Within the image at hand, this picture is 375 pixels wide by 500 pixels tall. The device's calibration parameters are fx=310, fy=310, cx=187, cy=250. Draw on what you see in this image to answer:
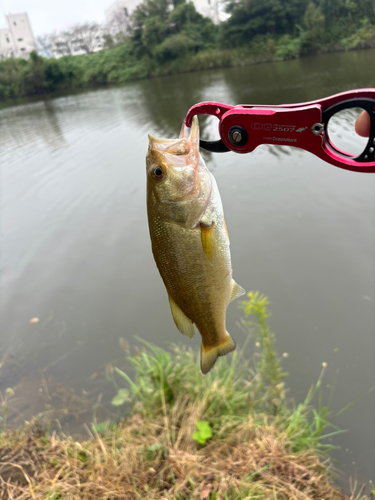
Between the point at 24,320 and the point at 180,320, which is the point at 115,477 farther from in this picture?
the point at 24,320

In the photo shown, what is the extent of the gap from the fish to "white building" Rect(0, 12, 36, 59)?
4034 inches

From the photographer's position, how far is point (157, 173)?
135 cm

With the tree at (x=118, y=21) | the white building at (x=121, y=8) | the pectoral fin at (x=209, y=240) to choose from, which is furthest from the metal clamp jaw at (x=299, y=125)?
the white building at (x=121, y=8)

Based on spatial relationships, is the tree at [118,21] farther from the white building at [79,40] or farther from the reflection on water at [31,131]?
the reflection on water at [31,131]

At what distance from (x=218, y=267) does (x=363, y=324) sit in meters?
3.55

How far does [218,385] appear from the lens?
3.11 meters

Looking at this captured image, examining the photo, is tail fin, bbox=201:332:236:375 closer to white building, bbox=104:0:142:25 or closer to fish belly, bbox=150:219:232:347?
fish belly, bbox=150:219:232:347

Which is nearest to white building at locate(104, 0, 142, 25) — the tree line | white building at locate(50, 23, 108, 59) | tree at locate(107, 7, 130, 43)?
tree at locate(107, 7, 130, 43)

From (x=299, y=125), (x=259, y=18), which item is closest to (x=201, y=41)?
(x=259, y=18)

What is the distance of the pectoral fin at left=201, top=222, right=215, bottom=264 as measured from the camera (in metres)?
1.34

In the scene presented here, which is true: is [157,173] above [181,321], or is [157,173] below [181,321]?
above

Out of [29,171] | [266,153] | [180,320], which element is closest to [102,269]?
[180,320]

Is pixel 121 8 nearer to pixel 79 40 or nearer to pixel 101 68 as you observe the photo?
pixel 79 40

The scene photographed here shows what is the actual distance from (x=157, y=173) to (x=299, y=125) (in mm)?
632
